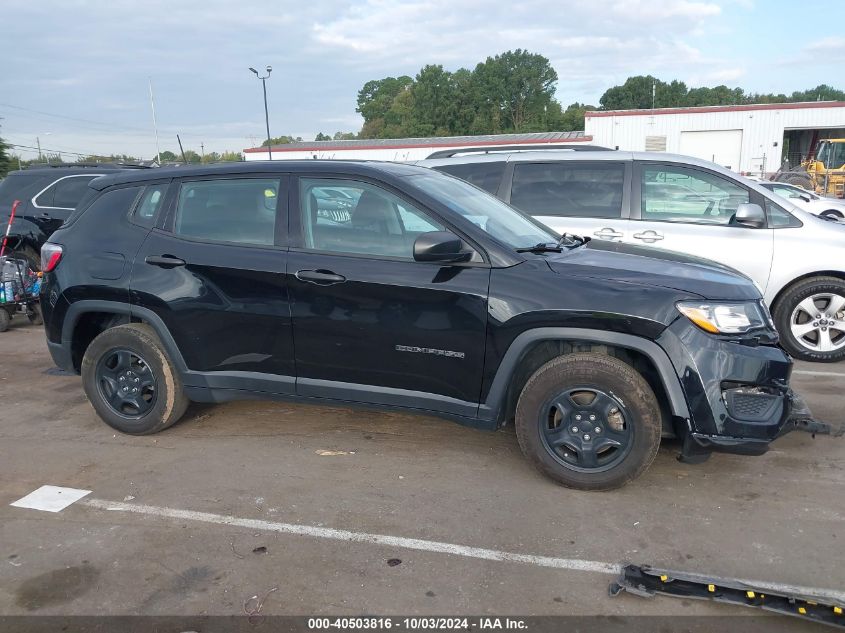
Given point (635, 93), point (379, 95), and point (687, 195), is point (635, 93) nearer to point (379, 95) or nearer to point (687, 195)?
point (379, 95)

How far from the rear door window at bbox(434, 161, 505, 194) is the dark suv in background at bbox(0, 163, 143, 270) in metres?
4.97

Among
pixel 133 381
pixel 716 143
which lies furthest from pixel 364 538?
pixel 716 143

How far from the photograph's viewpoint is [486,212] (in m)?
4.20

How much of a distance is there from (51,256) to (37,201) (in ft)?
15.8

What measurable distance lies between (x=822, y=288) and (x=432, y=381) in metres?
4.13

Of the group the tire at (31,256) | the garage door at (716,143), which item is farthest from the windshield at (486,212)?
the garage door at (716,143)

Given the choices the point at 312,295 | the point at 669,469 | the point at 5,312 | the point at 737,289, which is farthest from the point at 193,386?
the point at 5,312

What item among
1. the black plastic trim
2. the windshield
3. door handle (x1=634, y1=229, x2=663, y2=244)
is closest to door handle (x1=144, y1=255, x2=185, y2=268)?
the black plastic trim

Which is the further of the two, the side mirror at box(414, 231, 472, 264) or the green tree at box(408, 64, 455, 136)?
the green tree at box(408, 64, 455, 136)

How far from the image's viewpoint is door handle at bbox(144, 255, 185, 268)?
4.25 metres

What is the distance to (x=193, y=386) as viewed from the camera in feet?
14.4

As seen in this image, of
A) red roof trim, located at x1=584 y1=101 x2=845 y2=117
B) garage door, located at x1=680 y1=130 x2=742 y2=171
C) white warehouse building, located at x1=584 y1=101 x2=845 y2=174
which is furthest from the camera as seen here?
garage door, located at x1=680 y1=130 x2=742 y2=171

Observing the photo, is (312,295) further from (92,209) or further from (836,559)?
(836,559)

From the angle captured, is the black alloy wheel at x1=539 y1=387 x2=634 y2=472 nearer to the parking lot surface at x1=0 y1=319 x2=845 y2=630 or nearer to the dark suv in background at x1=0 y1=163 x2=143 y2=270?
the parking lot surface at x1=0 y1=319 x2=845 y2=630
